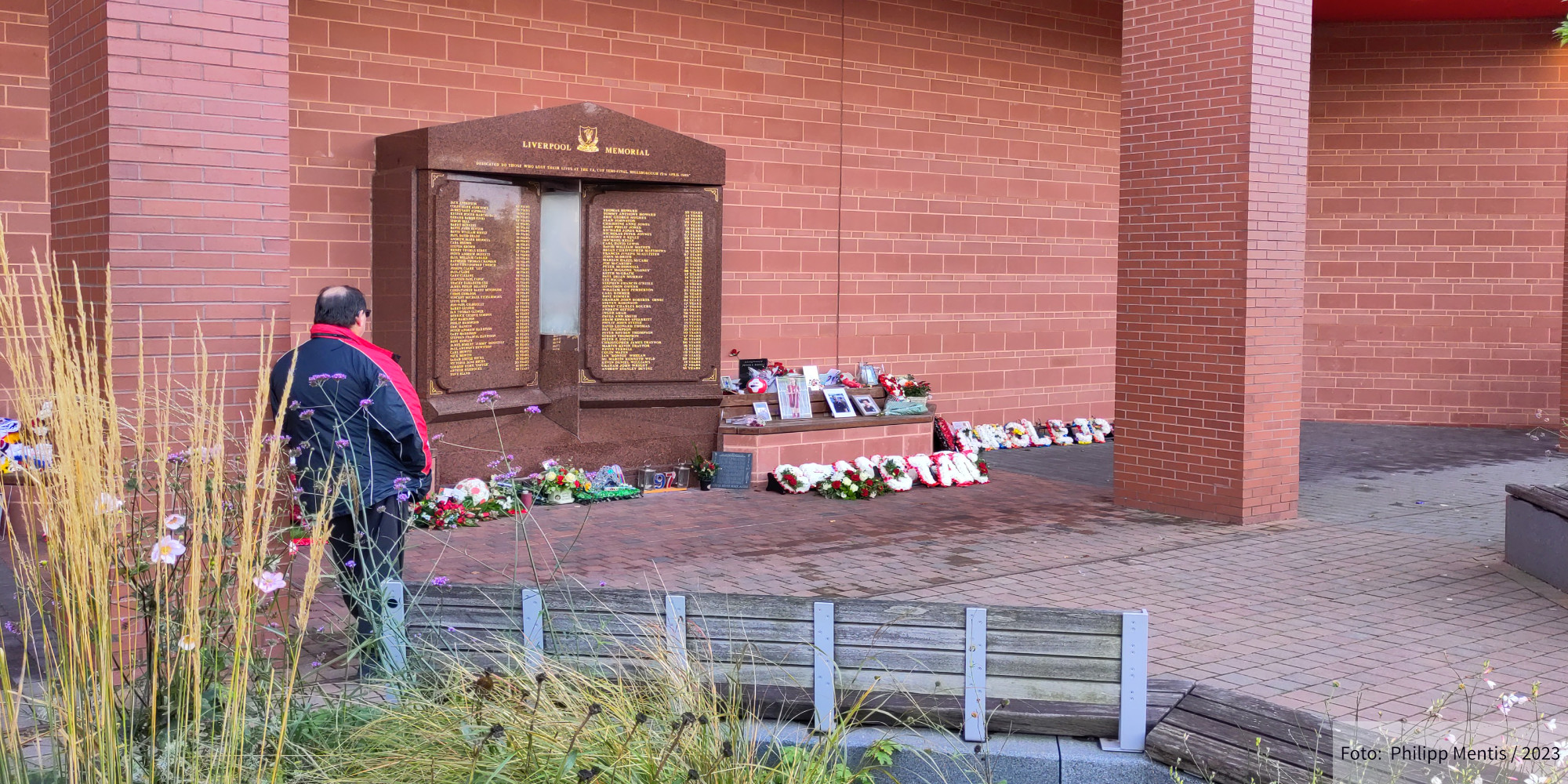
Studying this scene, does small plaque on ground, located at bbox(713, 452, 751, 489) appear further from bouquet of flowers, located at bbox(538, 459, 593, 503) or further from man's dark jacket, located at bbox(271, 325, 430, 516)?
man's dark jacket, located at bbox(271, 325, 430, 516)

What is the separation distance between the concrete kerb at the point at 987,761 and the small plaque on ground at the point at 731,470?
6.43 metres

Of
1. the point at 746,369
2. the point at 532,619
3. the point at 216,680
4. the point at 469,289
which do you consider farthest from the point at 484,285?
the point at 216,680

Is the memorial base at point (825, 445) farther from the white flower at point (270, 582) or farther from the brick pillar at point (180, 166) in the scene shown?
the white flower at point (270, 582)

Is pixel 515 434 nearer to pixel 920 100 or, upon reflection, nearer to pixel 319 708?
pixel 920 100

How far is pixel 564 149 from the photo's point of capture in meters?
9.70

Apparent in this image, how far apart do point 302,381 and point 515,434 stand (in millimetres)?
4898

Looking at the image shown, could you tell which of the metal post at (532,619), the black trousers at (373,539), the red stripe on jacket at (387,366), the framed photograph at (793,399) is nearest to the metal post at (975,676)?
the metal post at (532,619)

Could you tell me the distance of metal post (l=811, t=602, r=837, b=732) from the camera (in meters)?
4.13

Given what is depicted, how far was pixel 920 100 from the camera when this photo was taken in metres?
12.7

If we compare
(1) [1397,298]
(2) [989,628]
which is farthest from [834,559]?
(1) [1397,298]

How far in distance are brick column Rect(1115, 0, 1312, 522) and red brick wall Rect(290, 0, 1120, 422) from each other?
3.02 metres

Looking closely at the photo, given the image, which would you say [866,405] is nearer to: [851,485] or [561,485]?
[851,485]

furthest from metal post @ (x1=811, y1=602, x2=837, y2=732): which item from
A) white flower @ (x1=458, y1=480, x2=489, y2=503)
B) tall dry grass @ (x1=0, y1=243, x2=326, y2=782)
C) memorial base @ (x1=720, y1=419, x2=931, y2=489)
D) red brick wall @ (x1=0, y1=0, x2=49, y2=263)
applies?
memorial base @ (x1=720, y1=419, x2=931, y2=489)

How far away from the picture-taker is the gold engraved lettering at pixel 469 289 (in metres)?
9.31
